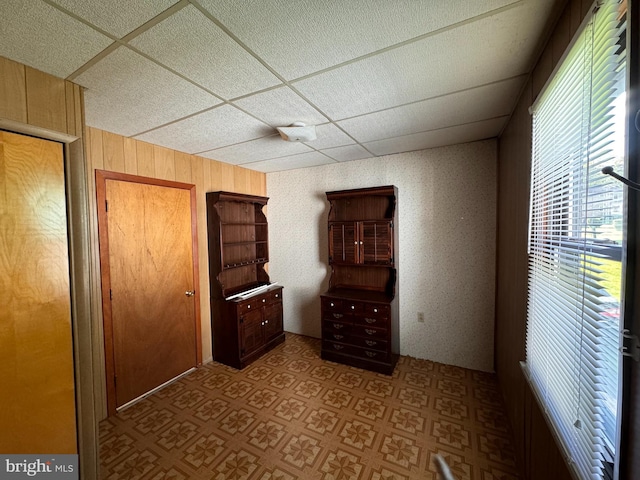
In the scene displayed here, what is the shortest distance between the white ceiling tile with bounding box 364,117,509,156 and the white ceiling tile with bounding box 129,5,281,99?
1504 millimetres

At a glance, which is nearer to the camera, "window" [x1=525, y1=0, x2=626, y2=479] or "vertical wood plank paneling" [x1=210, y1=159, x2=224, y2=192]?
"window" [x1=525, y1=0, x2=626, y2=479]

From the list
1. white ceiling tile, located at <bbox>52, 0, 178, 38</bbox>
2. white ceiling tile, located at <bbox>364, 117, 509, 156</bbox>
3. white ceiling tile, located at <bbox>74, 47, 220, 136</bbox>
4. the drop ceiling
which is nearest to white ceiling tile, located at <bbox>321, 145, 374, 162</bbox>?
white ceiling tile, located at <bbox>364, 117, 509, 156</bbox>

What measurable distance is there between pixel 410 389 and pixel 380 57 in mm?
2715

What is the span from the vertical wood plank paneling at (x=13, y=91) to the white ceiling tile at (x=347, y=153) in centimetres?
220

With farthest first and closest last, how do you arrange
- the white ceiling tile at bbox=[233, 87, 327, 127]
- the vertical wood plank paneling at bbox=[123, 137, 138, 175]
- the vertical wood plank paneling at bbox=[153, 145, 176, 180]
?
the vertical wood plank paneling at bbox=[153, 145, 176, 180], the vertical wood plank paneling at bbox=[123, 137, 138, 175], the white ceiling tile at bbox=[233, 87, 327, 127]

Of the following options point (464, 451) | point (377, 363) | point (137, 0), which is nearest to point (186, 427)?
point (377, 363)

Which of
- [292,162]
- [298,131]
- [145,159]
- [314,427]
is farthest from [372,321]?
[145,159]

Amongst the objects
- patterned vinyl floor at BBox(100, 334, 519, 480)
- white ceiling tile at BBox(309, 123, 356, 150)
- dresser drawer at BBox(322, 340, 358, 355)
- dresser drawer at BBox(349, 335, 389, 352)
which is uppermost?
white ceiling tile at BBox(309, 123, 356, 150)

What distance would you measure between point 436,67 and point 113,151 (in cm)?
260

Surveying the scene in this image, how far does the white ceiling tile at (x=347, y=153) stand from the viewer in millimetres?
2791

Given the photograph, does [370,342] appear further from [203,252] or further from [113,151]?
[113,151]

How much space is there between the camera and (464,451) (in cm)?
179

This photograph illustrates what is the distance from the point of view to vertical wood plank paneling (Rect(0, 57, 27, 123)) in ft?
4.08

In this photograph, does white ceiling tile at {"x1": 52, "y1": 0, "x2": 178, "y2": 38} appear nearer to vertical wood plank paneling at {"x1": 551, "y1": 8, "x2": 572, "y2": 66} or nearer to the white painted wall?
vertical wood plank paneling at {"x1": 551, "y1": 8, "x2": 572, "y2": 66}
